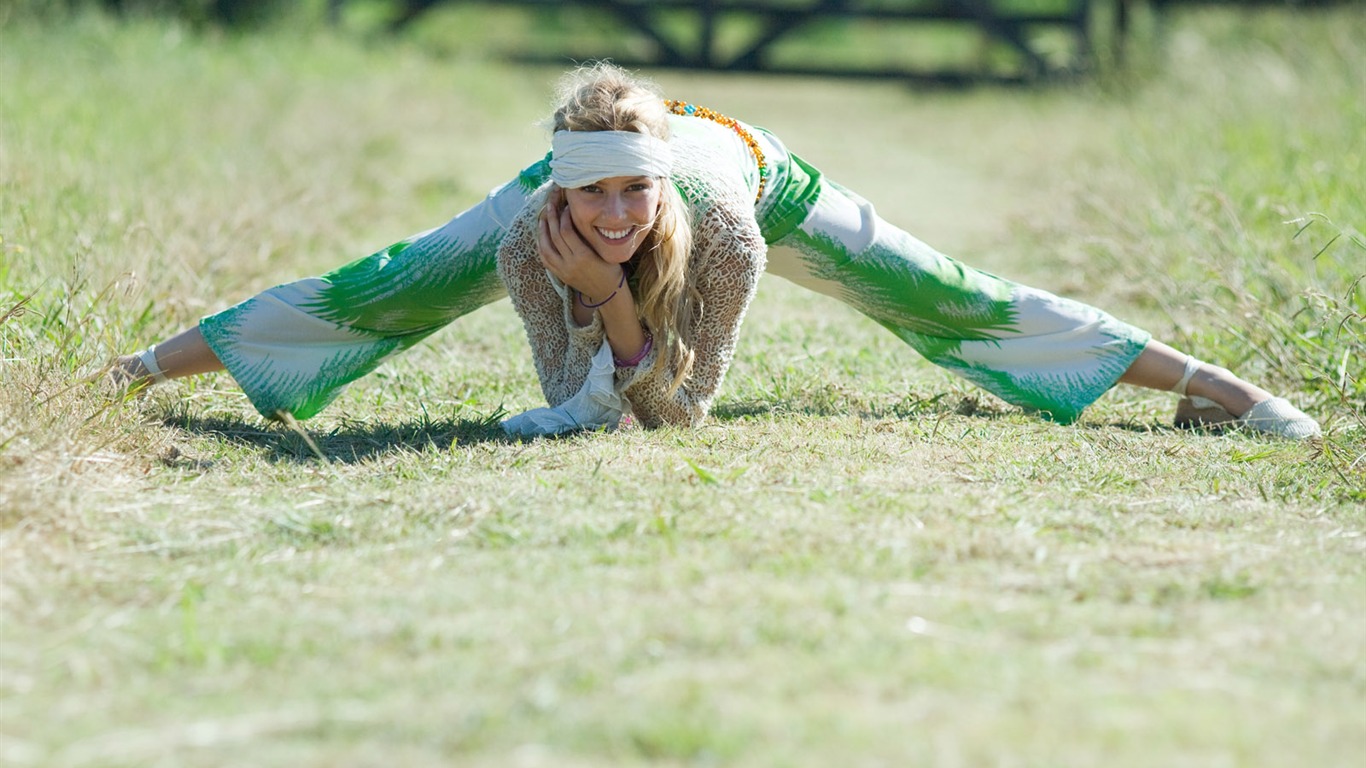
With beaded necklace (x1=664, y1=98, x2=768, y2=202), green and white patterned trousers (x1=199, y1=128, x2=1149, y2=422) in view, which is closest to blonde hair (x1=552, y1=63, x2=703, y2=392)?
beaded necklace (x1=664, y1=98, x2=768, y2=202)

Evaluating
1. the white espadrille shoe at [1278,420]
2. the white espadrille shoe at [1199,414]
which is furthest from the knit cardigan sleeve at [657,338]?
the white espadrille shoe at [1278,420]

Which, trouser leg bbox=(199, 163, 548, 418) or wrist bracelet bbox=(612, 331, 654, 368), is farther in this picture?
trouser leg bbox=(199, 163, 548, 418)

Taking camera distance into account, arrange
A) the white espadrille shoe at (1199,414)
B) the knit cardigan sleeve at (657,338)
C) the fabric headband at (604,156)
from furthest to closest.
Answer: the white espadrille shoe at (1199,414), the knit cardigan sleeve at (657,338), the fabric headband at (604,156)

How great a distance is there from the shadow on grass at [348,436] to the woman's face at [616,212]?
52cm

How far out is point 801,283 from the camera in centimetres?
409

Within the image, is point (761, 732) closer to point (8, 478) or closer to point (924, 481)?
point (924, 481)

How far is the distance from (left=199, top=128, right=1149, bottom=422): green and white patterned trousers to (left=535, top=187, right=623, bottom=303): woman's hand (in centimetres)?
26

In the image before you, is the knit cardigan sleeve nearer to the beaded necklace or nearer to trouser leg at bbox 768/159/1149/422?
the beaded necklace

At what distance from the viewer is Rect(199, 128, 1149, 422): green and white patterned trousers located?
380cm

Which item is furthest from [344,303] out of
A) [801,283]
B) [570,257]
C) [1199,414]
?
[1199,414]

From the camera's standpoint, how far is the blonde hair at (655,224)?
134 inches

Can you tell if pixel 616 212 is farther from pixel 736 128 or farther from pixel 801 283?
pixel 801 283

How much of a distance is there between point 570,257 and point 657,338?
303 mm

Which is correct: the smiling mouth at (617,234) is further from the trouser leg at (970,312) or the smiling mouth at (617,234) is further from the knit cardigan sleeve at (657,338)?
the trouser leg at (970,312)
